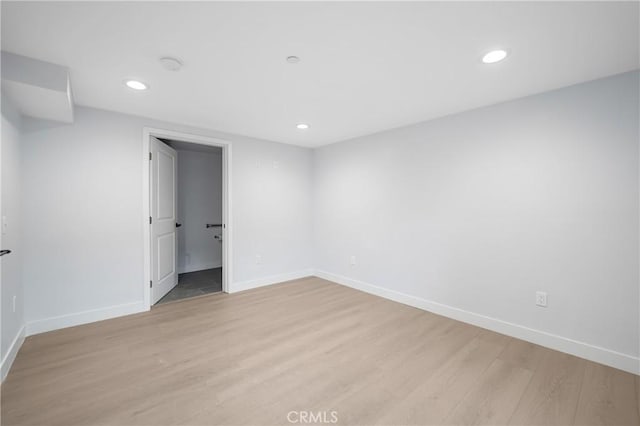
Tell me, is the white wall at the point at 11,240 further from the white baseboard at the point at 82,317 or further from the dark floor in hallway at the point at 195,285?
the dark floor in hallway at the point at 195,285

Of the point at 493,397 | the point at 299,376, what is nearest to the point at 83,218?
the point at 299,376

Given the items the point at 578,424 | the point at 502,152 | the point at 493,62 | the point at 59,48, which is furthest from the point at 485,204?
the point at 59,48

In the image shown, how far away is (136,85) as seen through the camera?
2398 millimetres

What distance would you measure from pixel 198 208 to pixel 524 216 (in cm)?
526

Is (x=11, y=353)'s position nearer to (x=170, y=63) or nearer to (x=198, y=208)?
(x=170, y=63)

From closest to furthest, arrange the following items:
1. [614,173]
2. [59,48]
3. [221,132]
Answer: [59,48] → [614,173] → [221,132]

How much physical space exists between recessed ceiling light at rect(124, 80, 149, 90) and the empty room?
0.02 metres

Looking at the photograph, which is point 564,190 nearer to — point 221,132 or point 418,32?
point 418,32

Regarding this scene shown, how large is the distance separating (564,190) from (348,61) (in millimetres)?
2135

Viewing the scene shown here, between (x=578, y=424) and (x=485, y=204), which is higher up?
(x=485, y=204)

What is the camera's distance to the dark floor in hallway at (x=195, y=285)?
12.8 ft

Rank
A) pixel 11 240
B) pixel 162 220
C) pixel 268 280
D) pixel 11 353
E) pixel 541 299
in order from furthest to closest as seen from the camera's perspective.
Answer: pixel 268 280, pixel 162 220, pixel 541 299, pixel 11 240, pixel 11 353

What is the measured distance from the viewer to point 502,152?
9.05 ft

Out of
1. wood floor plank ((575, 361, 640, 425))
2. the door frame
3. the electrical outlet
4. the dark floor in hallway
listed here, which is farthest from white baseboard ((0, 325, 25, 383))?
the electrical outlet
